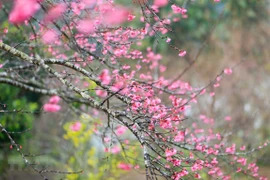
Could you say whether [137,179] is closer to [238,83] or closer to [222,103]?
[222,103]

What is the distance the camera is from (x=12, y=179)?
9180mm

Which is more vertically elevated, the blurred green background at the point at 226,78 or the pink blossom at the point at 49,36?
the blurred green background at the point at 226,78

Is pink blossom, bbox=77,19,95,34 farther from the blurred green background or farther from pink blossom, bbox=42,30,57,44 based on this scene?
the blurred green background

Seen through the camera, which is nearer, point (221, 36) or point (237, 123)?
point (237, 123)

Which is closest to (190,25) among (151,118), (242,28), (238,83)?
(242,28)

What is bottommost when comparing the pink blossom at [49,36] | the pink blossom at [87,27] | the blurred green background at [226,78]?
the pink blossom at [87,27]

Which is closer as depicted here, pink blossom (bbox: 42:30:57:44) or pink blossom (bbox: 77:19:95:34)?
pink blossom (bbox: 77:19:95:34)

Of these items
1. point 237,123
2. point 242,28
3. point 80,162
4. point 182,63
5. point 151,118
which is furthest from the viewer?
point 182,63

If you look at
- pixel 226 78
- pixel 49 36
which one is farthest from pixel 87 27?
pixel 226 78

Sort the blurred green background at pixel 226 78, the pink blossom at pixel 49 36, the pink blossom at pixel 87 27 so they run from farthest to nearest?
1. the blurred green background at pixel 226 78
2. the pink blossom at pixel 49 36
3. the pink blossom at pixel 87 27

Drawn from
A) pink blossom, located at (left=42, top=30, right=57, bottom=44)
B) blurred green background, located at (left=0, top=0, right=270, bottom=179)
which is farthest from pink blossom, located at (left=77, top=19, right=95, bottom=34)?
blurred green background, located at (left=0, top=0, right=270, bottom=179)

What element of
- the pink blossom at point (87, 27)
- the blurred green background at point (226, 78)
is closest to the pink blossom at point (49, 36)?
the pink blossom at point (87, 27)

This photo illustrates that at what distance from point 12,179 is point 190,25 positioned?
6978 millimetres

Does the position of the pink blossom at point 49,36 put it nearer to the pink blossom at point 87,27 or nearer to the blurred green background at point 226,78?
the pink blossom at point 87,27
